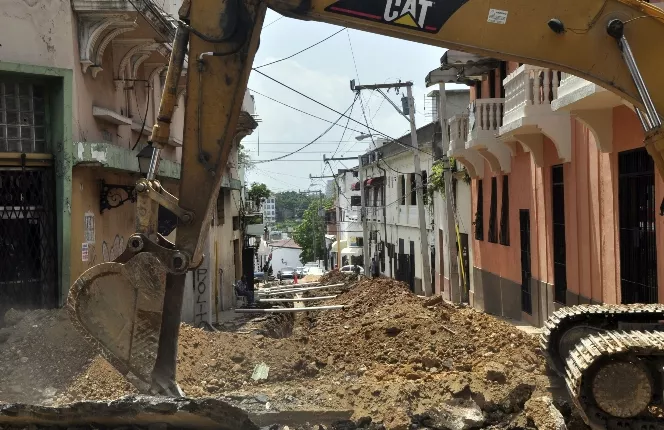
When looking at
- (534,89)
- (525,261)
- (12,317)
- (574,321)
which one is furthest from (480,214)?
(12,317)

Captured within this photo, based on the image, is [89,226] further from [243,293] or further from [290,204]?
[290,204]

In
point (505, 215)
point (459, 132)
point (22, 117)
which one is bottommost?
point (505, 215)

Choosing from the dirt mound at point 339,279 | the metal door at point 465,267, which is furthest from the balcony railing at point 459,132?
the dirt mound at point 339,279

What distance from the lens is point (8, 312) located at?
416 inches

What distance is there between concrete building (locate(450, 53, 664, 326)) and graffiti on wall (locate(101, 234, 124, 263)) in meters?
8.04

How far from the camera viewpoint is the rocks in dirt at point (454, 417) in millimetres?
7477

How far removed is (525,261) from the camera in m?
18.7

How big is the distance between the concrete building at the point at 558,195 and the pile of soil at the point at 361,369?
205 cm

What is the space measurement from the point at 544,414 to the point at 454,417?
892 millimetres

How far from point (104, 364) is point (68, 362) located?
1.62 feet

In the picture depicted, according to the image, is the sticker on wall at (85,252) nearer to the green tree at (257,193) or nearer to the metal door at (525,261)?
the metal door at (525,261)

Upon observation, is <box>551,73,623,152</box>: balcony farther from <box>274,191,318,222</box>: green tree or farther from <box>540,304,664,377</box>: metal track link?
<box>274,191,318,222</box>: green tree

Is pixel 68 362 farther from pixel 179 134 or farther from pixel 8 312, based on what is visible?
pixel 179 134

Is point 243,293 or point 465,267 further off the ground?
point 465,267
